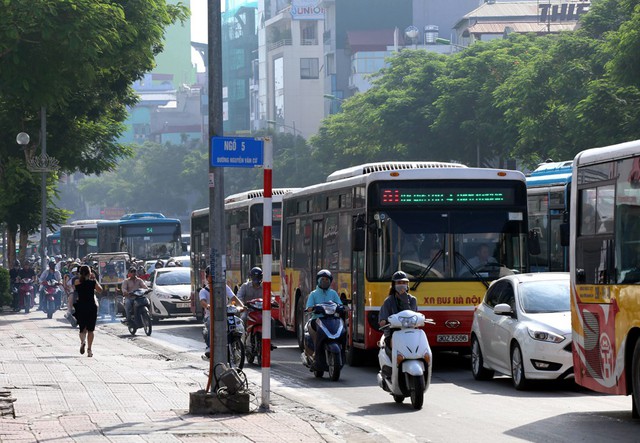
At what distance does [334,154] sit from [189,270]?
5145 centimetres

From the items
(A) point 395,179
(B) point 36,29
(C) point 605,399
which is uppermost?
(B) point 36,29

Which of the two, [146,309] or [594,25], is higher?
[594,25]

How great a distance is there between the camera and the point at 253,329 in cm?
2186

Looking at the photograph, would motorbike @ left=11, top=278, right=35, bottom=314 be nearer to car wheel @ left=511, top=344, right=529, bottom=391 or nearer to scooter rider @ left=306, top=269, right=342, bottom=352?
scooter rider @ left=306, top=269, right=342, bottom=352

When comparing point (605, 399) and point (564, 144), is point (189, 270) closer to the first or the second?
point (564, 144)

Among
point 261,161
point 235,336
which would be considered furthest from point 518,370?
point 235,336

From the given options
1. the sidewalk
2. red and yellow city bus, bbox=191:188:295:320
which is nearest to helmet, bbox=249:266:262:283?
Result: the sidewalk

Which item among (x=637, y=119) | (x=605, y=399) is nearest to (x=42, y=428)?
(x=605, y=399)

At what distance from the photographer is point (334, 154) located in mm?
90000

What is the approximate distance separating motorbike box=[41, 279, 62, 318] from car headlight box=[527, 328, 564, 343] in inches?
1083

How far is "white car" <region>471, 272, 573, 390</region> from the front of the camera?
54.5 ft

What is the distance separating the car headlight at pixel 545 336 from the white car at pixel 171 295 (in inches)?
865

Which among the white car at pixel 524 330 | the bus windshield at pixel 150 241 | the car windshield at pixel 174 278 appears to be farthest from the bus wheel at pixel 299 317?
the bus windshield at pixel 150 241

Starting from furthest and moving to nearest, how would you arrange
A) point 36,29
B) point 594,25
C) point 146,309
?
point 594,25, point 146,309, point 36,29
